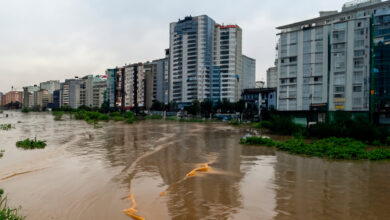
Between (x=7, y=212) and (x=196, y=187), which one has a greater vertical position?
(x=7, y=212)

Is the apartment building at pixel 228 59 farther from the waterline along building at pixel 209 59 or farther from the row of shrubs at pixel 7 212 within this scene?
the row of shrubs at pixel 7 212

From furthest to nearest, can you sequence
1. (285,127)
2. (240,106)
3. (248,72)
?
(248,72)
(240,106)
(285,127)

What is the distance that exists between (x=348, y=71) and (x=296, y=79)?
879cm

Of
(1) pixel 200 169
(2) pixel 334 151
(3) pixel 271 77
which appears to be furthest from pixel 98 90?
(2) pixel 334 151

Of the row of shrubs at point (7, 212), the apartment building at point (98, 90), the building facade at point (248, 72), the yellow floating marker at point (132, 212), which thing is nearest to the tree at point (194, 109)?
the building facade at point (248, 72)

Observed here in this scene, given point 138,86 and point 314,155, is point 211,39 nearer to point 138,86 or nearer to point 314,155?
point 138,86

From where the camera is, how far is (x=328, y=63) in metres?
45.1

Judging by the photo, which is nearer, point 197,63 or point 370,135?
point 370,135

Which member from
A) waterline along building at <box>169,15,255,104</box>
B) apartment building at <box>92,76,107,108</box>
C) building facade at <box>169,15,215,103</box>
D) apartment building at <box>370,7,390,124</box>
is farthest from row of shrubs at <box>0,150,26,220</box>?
apartment building at <box>92,76,107,108</box>

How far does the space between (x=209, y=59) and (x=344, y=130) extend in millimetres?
77139

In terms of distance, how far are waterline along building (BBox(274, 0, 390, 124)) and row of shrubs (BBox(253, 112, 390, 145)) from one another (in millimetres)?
10449

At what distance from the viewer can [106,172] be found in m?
13.0

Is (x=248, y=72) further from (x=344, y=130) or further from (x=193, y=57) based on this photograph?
(x=344, y=130)

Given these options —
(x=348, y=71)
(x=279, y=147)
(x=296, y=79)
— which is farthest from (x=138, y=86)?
(x=279, y=147)
